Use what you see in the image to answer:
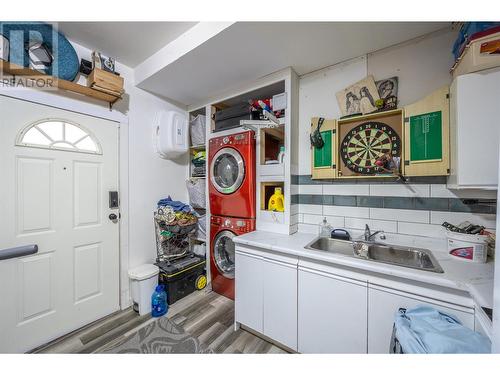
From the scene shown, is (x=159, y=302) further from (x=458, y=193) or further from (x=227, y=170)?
(x=458, y=193)

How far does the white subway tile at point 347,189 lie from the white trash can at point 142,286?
6.47 ft

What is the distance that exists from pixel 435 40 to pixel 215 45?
64.8 inches

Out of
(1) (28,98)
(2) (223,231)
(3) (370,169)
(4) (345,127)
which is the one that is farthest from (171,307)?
(4) (345,127)

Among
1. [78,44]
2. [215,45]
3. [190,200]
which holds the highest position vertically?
[78,44]

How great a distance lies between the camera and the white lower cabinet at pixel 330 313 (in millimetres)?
1176

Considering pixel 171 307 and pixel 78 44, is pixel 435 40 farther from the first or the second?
pixel 171 307

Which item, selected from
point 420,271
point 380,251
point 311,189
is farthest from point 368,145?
point 420,271

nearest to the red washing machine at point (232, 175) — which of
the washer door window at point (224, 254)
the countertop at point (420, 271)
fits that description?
the washer door window at point (224, 254)

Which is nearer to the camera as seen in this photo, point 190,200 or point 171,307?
point 171,307

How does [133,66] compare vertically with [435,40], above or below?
above

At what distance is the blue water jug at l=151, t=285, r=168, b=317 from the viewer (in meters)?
1.89

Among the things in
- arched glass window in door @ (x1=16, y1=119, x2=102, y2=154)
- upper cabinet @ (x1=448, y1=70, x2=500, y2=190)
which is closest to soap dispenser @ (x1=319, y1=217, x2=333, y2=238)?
upper cabinet @ (x1=448, y1=70, x2=500, y2=190)

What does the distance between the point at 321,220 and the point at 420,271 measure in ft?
2.89

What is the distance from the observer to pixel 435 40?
55.3 inches
